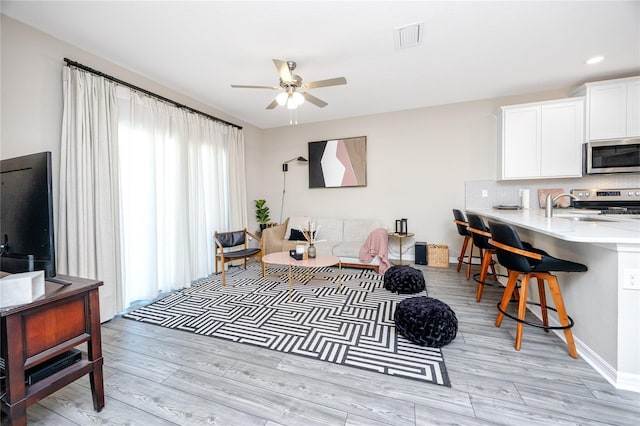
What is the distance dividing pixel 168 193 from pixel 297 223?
229 centimetres

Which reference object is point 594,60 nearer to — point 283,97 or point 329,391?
point 283,97

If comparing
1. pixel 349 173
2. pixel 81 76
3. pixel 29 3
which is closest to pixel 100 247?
pixel 81 76

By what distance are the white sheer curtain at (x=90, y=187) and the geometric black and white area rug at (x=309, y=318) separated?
637 millimetres

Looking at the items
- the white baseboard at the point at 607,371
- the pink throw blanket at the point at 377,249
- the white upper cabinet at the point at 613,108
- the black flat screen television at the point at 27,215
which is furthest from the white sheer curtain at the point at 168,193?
the white upper cabinet at the point at 613,108

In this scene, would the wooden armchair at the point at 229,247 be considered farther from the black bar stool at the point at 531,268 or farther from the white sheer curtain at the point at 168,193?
the black bar stool at the point at 531,268

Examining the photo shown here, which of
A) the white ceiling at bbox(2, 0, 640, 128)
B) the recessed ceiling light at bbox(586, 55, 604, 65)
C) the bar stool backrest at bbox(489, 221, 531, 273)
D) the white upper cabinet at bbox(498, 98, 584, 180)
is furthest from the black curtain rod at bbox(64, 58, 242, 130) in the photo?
the recessed ceiling light at bbox(586, 55, 604, 65)

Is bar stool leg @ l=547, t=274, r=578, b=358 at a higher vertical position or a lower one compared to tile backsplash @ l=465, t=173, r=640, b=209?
lower

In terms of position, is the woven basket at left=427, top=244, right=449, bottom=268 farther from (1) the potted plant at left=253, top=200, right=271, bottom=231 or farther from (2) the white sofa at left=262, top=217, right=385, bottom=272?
(1) the potted plant at left=253, top=200, right=271, bottom=231

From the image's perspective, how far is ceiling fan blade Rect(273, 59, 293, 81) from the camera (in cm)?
229

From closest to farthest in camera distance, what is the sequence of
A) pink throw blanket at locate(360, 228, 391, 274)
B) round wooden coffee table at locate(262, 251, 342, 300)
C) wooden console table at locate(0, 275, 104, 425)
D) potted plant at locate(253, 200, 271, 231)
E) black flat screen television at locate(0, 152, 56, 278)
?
wooden console table at locate(0, 275, 104, 425)
black flat screen television at locate(0, 152, 56, 278)
round wooden coffee table at locate(262, 251, 342, 300)
pink throw blanket at locate(360, 228, 391, 274)
potted plant at locate(253, 200, 271, 231)

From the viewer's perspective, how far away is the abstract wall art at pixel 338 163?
473cm

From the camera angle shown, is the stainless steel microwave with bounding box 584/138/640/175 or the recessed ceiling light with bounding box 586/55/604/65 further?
the stainless steel microwave with bounding box 584/138/640/175

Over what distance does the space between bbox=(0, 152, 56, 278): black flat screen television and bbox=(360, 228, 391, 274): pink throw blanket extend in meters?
3.41

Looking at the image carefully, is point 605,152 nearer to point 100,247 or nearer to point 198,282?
point 198,282
